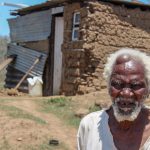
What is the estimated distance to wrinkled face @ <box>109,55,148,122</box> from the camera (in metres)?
2.29

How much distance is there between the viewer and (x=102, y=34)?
12984mm

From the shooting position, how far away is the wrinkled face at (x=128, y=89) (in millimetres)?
2295

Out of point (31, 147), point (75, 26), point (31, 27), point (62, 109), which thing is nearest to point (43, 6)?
point (31, 27)

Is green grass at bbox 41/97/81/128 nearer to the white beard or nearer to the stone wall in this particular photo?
the stone wall

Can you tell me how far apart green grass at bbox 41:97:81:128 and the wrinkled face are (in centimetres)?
681

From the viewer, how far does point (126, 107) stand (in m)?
2.31

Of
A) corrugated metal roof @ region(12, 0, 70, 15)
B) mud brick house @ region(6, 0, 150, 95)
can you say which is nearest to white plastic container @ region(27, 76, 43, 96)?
mud brick house @ region(6, 0, 150, 95)

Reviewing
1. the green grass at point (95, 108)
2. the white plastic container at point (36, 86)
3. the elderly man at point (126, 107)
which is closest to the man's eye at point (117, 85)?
the elderly man at point (126, 107)

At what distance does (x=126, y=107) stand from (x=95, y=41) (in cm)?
1060

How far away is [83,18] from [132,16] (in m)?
1.55

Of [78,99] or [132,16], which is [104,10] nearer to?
[132,16]

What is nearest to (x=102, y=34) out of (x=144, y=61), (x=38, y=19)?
(x=38, y=19)

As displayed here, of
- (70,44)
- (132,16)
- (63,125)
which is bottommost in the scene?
(63,125)

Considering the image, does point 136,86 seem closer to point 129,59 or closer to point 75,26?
point 129,59
